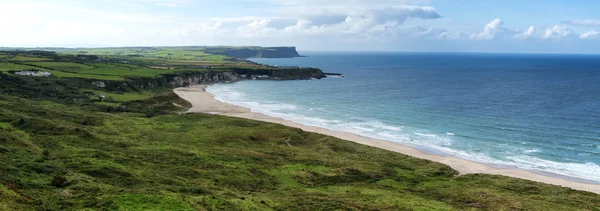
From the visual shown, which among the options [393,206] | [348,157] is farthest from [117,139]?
[393,206]

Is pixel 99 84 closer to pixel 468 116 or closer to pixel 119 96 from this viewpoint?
pixel 119 96

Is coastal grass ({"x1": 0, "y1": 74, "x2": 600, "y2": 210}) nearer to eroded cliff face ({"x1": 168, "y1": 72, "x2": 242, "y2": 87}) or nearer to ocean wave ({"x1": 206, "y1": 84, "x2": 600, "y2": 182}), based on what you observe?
ocean wave ({"x1": 206, "y1": 84, "x2": 600, "y2": 182})

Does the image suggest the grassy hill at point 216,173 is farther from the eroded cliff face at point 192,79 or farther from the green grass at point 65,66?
the eroded cliff face at point 192,79

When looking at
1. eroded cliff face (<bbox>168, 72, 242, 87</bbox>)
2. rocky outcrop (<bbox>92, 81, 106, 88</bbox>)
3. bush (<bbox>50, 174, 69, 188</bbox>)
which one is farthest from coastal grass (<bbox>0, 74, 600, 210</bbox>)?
eroded cliff face (<bbox>168, 72, 242, 87</bbox>)

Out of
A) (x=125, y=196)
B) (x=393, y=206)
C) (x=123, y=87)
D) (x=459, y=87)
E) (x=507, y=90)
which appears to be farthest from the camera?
(x=459, y=87)

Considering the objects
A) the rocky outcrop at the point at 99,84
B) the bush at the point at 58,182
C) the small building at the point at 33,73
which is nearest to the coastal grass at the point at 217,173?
the bush at the point at 58,182

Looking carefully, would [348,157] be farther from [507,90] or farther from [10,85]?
[507,90]
